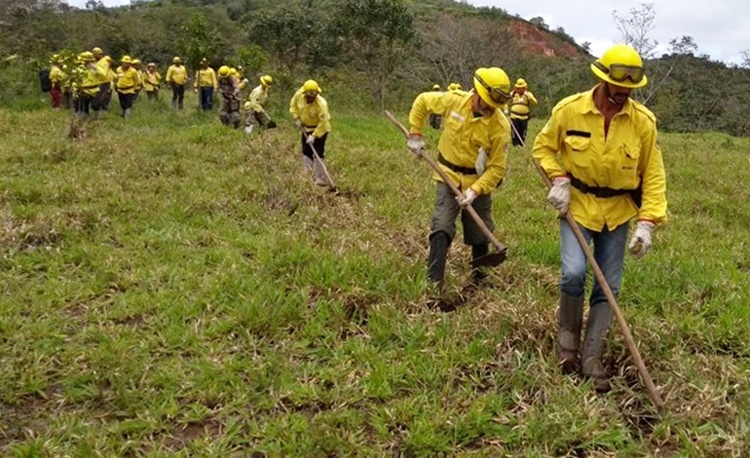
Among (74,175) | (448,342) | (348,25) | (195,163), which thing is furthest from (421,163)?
(348,25)

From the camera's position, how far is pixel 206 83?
17.9 meters

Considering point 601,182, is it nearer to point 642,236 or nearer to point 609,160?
point 609,160

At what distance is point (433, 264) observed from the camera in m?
5.14

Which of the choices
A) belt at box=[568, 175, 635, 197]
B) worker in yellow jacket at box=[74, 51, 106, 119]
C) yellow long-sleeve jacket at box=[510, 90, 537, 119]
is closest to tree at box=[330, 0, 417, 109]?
yellow long-sleeve jacket at box=[510, 90, 537, 119]

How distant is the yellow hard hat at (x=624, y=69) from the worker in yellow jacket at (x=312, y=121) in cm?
608

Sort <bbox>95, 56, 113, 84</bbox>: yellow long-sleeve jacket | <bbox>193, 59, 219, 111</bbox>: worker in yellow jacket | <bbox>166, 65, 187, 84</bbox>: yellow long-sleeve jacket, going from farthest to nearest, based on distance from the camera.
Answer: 1. <bbox>166, 65, 187, 84</bbox>: yellow long-sleeve jacket
2. <bbox>193, 59, 219, 111</bbox>: worker in yellow jacket
3. <bbox>95, 56, 113, 84</bbox>: yellow long-sleeve jacket

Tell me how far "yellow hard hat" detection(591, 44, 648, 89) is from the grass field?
161cm

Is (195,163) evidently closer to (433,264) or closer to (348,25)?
(433,264)

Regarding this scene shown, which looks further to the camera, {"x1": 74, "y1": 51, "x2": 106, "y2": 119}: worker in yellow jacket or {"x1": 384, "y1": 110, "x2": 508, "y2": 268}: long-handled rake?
{"x1": 74, "y1": 51, "x2": 106, "y2": 119}: worker in yellow jacket

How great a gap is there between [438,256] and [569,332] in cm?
133

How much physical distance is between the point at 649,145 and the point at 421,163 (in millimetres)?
7705

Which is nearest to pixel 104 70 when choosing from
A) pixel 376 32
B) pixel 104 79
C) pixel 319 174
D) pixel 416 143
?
pixel 104 79

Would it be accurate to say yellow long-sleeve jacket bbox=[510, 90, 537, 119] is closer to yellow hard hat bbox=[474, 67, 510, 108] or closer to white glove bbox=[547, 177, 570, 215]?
yellow hard hat bbox=[474, 67, 510, 108]

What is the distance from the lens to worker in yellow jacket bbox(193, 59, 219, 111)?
1786cm
